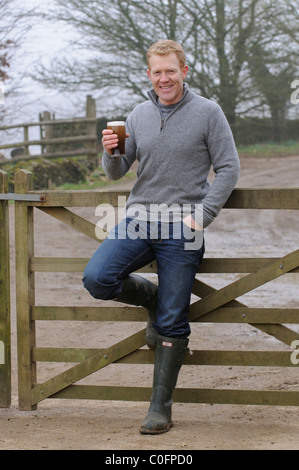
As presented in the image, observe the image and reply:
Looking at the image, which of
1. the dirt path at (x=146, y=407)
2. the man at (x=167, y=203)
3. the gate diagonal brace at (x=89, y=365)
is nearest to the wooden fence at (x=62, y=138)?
the dirt path at (x=146, y=407)

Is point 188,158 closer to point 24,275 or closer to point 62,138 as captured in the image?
point 24,275

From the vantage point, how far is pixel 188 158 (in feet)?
12.5

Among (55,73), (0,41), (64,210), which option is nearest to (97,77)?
(55,73)

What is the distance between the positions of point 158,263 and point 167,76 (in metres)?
0.99

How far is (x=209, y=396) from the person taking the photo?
4.23m

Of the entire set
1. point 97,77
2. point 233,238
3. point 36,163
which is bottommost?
point 233,238

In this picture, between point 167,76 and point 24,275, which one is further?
point 24,275

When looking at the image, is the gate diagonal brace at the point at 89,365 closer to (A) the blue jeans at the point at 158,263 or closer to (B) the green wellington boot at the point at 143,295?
(B) the green wellington boot at the point at 143,295

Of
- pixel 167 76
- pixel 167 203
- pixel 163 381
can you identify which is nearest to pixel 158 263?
pixel 167 203

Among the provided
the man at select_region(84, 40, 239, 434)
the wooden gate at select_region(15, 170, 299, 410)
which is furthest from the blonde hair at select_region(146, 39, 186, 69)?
the wooden gate at select_region(15, 170, 299, 410)

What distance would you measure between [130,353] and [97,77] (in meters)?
18.6

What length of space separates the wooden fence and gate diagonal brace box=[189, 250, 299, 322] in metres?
13.7

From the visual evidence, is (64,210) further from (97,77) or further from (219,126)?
(97,77)

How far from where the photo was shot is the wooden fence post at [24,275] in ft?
14.4
